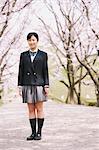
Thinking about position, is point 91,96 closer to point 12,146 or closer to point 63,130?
point 63,130

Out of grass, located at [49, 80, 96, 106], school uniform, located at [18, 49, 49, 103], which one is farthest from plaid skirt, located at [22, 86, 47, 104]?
grass, located at [49, 80, 96, 106]

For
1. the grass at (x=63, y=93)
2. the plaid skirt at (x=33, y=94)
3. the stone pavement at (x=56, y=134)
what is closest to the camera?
the stone pavement at (x=56, y=134)

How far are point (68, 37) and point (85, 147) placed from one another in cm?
1491

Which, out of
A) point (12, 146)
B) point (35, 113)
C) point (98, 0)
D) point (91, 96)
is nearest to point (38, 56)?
point (35, 113)

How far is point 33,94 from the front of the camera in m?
8.04

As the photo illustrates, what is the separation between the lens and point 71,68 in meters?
22.6

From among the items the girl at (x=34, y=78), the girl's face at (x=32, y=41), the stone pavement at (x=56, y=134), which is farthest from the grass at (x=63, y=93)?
the girl's face at (x=32, y=41)

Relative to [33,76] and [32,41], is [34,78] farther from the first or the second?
[32,41]

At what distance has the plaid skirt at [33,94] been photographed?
8.01 meters

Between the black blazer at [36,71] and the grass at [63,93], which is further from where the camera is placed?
the grass at [63,93]

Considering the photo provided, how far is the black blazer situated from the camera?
8078mm

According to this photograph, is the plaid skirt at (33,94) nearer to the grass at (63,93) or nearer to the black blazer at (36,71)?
the black blazer at (36,71)

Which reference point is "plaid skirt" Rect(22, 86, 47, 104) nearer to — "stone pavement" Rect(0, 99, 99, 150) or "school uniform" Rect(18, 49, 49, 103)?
"school uniform" Rect(18, 49, 49, 103)

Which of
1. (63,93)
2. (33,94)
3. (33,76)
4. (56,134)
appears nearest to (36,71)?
(33,76)
